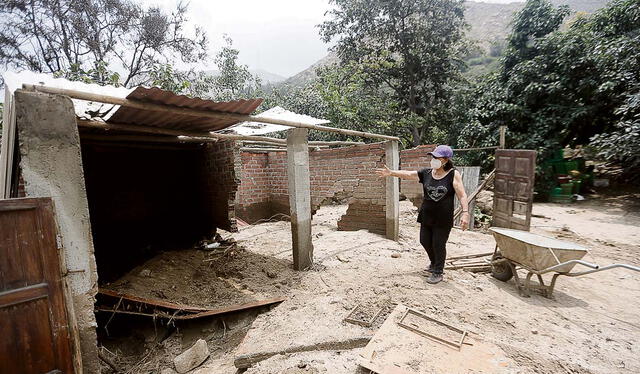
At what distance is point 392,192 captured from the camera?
569 centimetres

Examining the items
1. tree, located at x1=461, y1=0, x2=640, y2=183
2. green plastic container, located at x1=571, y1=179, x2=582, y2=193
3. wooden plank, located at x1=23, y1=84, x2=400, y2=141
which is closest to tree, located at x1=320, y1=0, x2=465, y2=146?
tree, located at x1=461, y1=0, x2=640, y2=183

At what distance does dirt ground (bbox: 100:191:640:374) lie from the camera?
2584 millimetres

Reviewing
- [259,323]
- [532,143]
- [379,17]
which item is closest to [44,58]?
[379,17]

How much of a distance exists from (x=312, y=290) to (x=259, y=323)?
0.79 meters

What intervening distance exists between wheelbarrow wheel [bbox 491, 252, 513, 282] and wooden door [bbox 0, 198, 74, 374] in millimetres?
4744

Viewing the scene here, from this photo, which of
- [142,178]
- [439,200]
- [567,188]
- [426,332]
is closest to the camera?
[426,332]

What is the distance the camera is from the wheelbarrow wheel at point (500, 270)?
161 inches

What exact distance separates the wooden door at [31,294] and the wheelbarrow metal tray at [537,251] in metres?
4.58

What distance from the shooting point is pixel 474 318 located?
3045mm

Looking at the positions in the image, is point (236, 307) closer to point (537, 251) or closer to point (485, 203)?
point (537, 251)

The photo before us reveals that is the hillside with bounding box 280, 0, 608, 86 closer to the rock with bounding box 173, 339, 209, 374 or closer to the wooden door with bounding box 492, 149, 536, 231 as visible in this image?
the wooden door with bounding box 492, 149, 536, 231

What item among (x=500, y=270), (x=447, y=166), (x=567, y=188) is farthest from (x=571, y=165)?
(x=447, y=166)

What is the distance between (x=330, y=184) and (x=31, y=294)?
5.28 metres

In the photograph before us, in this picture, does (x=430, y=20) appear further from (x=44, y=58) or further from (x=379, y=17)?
(x=44, y=58)
